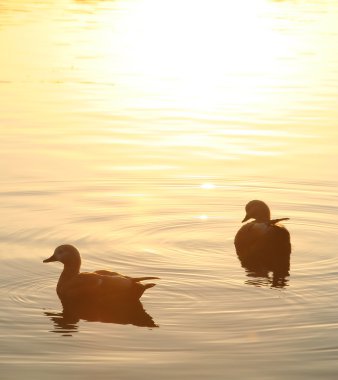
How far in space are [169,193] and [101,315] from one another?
18.5 feet

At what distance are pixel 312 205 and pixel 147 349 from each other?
6.81 metres

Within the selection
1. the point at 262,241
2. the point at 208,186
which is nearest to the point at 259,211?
the point at 262,241

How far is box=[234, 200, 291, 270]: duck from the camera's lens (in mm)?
16109

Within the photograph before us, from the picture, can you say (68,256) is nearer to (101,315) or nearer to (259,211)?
(101,315)

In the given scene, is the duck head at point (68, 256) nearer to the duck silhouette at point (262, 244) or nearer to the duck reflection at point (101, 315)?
the duck reflection at point (101, 315)

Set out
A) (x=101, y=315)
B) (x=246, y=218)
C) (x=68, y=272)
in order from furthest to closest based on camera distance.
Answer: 1. (x=246, y=218)
2. (x=68, y=272)
3. (x=101, y=315)

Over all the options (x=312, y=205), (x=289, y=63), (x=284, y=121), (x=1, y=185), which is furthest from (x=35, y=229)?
(x=289, y=63)

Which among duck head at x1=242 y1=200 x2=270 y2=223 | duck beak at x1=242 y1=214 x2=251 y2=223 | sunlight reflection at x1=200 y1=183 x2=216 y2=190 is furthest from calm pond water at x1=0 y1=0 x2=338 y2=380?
duck head at x1=242 y1=200 x2=270 y2=223

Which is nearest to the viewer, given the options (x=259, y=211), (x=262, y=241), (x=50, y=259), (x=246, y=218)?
(x=50, y=259)

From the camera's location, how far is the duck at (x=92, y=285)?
13.5 metres

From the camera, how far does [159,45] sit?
38312 millimetres

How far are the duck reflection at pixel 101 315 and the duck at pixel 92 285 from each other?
7 centimetres

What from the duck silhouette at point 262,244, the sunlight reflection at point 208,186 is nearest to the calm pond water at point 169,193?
the sunlight reflection at point 208,186

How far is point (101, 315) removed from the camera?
13.6 m
